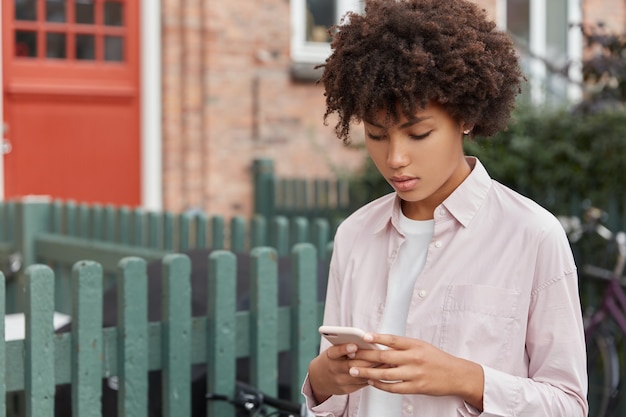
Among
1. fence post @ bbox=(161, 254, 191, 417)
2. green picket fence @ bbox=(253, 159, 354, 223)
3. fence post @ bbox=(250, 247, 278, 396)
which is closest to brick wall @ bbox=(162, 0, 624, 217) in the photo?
green picket fence @ bbox=(253, 159, 354, 223)

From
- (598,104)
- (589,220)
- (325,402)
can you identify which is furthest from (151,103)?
(325,402)

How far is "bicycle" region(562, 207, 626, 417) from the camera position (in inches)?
205

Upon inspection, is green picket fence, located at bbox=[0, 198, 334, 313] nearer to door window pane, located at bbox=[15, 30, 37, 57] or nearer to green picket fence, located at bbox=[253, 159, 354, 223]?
green picket fence, located at bbox=[253, 159, 354, 223]

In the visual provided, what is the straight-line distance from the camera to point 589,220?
5.36 metres

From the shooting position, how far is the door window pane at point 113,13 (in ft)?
27.0

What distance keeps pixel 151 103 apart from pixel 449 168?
6779mm

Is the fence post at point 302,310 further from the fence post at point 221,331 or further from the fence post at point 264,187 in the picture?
the fence post at point 264,187

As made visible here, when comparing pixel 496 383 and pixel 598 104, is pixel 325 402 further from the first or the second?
pixel 598 104

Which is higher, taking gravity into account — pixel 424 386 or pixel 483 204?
pixel 483 204

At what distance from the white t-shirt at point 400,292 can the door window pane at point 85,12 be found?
21.5ft

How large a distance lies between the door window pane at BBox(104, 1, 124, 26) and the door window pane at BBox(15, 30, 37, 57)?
0.64 meters

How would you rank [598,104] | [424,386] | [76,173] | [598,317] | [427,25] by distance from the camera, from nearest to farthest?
[424,386], [427,25], [598,317], [598,104], [76,173]

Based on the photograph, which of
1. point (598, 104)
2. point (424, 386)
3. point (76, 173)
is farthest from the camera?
point (76, 173)

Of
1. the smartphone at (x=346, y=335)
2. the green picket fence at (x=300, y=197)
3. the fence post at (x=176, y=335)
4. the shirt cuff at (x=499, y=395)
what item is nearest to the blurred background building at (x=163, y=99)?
the green picket fence at (x=300, y=197)
